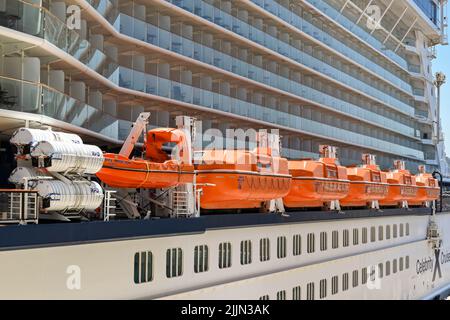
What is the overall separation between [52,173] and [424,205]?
32355mm

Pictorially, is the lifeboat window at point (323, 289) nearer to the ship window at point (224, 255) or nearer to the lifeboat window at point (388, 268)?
the ship window at point (224, 255)

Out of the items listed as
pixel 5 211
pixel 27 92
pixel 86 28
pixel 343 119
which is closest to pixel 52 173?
pixel 5 211

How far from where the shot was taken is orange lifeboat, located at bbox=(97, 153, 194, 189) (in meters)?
15.9

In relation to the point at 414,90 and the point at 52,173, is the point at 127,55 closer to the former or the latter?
the point at 52,173

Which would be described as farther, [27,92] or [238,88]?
[238,88]

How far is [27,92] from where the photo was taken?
17.2 meters

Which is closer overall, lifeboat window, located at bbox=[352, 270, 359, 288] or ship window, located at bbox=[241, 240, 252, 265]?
ship window, located at bbox=[241, 240, 252, 265]

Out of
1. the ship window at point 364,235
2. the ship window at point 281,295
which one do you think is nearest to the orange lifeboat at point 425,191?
the ship window at point 364,235

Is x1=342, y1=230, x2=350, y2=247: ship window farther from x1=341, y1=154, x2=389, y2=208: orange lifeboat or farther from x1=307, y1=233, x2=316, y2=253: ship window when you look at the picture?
x1=307, y1=233, x2=316, y2=253: ship window

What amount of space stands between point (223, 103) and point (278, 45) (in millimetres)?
8925

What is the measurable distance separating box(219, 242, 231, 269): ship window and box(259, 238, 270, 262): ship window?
2.00 metres

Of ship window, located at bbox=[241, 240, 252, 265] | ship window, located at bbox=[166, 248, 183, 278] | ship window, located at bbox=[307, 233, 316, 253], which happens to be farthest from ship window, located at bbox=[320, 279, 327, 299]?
ship window, located at bbox=[166, 248, 183, 278]

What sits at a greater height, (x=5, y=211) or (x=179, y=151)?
(x=179, y=151)

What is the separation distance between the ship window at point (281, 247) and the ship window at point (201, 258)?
4.60 m
